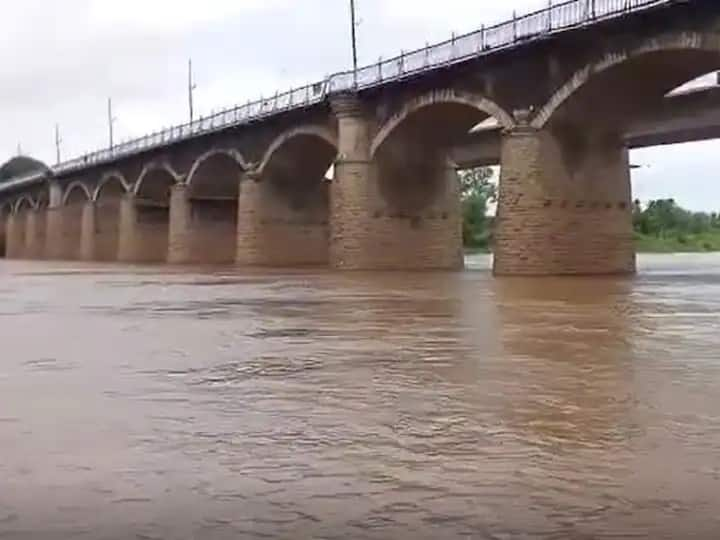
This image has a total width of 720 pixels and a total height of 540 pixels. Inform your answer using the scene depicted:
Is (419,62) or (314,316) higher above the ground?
(419,62)

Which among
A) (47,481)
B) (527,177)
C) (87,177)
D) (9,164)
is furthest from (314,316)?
(9,164)

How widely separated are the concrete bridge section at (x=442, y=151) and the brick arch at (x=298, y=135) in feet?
0.35

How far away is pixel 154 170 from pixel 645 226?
61380 millimetres

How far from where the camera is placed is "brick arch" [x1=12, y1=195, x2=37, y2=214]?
93.8m

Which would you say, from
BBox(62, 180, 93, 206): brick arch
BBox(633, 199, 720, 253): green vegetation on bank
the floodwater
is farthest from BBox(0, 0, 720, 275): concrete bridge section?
BBox(633, 199, 720, 253): green vegetation on bank

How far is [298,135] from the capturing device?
155 ft

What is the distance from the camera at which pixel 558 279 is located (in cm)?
2855

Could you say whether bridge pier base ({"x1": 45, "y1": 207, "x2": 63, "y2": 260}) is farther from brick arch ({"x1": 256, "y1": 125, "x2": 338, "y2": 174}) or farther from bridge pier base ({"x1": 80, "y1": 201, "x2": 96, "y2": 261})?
brick arch ({"x1": 256, "y1": 125, "x2": 338, "y2": 174})

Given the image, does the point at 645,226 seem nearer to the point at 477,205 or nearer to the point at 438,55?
the point at 477,205

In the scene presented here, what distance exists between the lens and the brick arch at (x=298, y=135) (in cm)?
4442

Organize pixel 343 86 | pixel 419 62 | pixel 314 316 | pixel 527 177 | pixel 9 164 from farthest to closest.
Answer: pixel 9 164 < pixel 343 86 < pixel 419 62 < pixel 527 177 < pixel 314 316

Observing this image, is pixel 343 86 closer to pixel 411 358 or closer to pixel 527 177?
pixel 527 177

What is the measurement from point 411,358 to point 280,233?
4406cm

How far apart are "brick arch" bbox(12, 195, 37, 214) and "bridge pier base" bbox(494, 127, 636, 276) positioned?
68612 millimetres
